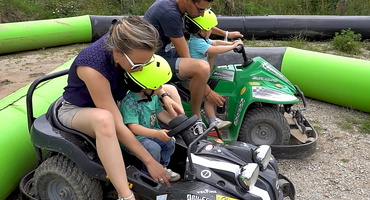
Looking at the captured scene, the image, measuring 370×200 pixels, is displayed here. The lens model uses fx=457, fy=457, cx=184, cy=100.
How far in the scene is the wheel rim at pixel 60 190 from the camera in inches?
117

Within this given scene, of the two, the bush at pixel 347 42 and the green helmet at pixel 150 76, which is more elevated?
the green helmet at pixel 150 76

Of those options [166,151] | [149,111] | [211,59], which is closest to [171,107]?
[149,111]

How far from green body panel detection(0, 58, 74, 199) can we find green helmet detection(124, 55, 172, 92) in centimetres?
128

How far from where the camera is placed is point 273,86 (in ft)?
13.1

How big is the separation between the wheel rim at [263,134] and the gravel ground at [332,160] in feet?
0.72

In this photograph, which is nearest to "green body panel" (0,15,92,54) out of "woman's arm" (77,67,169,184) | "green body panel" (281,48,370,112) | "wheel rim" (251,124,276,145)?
"green body panel" (281,48,370,112)

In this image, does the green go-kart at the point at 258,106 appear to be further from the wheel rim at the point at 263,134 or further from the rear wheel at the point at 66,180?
the rear wheel at the point at 66,180

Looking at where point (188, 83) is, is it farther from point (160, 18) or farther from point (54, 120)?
point (54, 120)

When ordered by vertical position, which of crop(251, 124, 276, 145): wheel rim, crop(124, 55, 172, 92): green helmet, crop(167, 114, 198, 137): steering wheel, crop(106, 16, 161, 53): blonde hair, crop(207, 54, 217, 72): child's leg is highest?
crop(106, 16, 161, 53): blonde hair

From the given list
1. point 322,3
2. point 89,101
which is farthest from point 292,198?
point 322,3

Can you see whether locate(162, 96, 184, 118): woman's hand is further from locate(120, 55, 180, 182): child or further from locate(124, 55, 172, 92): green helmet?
locate(124, 55, 172, 92): green helmet

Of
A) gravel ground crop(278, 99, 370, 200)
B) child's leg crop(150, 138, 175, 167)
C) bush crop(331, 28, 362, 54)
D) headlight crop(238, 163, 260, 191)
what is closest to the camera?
headlight crop(238, 163, 260, 191)

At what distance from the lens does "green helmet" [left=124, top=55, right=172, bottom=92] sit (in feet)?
8.69

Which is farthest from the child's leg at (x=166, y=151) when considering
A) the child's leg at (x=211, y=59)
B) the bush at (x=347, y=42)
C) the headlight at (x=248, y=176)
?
the bush at (x=347, y=42)
